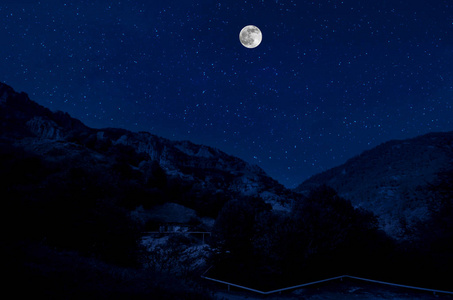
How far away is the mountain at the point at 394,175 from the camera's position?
52.2 metres

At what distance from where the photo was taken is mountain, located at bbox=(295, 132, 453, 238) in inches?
2055

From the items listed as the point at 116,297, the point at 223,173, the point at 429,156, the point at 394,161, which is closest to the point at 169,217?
the point at 116,297

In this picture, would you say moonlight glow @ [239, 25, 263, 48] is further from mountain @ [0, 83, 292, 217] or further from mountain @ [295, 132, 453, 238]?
mountain @ [0, 83, 292, 217]

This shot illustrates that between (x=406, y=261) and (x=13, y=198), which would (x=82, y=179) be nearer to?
(x=13, y=198)

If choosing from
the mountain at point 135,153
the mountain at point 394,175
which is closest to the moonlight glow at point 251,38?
the mountain at point 394,175

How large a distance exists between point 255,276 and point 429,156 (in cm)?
8584

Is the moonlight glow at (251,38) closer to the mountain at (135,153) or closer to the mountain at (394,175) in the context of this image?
the mountain at (394,175)

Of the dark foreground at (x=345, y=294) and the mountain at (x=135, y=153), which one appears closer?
the dark foreground at (x=345, y=294)

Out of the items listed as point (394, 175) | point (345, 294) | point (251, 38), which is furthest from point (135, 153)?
point (394, 175)

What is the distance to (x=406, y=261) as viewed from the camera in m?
16.7

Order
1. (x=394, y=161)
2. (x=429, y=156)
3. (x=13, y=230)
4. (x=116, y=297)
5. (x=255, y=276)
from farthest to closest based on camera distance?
(x=394, y=161) < (x=429, y=156) < (x=255, y=276) < (x=13, y=230) < (x=116, y=297)

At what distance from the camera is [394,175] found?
76.2 metres

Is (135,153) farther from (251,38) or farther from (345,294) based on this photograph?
(345,294)

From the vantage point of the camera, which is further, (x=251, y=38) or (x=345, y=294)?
(x=251, y=38)
